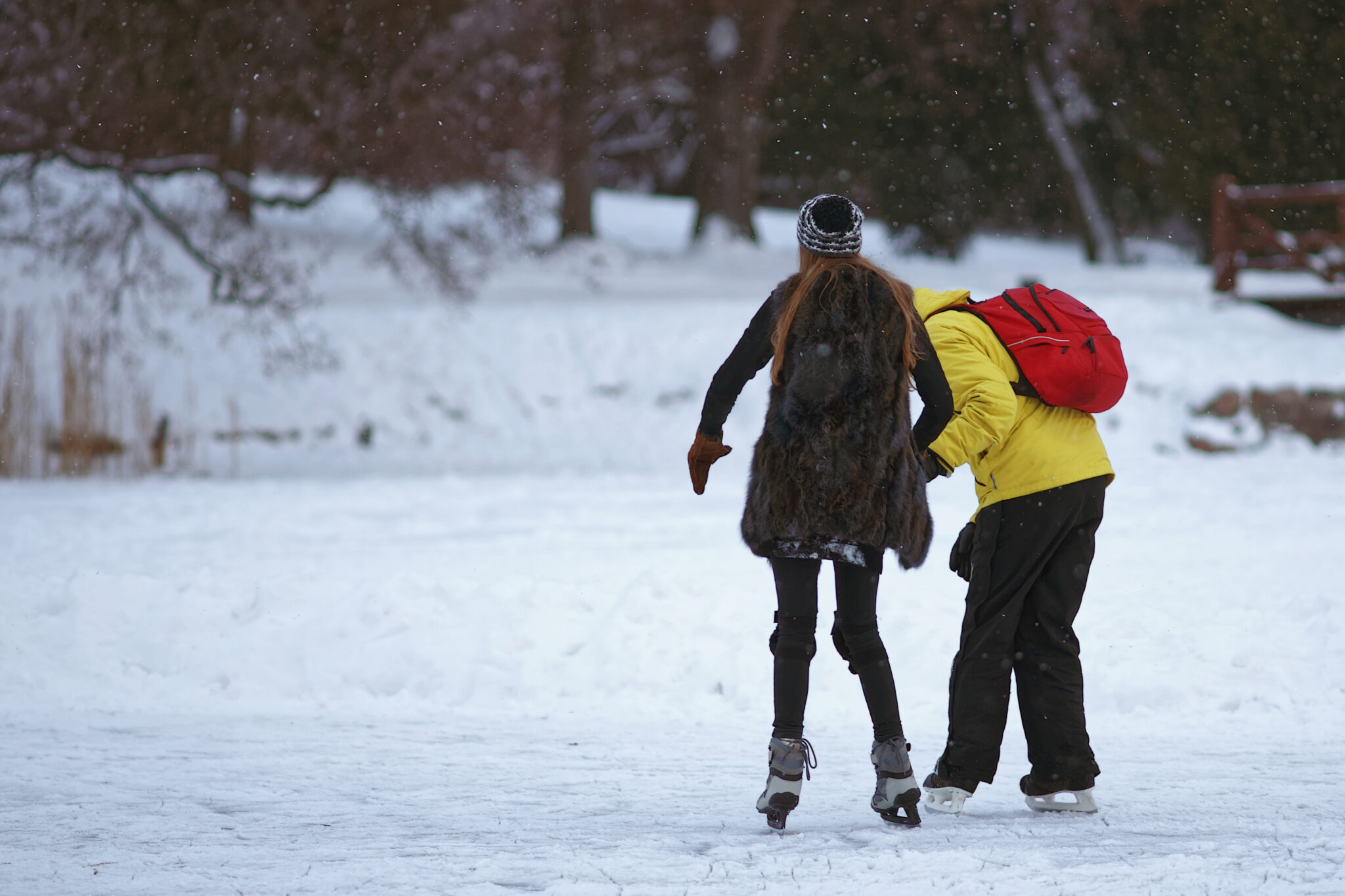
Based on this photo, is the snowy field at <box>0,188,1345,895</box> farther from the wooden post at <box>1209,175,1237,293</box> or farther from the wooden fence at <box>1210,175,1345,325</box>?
the wooden post at <box>1209,175,1237,293</box>

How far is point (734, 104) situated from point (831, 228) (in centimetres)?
1843

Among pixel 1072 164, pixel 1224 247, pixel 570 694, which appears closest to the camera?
pixel 570 694

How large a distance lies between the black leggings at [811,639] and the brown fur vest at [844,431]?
0.33ft

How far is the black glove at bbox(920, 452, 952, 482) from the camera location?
3.86 m

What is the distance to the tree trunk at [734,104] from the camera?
20.7 metres

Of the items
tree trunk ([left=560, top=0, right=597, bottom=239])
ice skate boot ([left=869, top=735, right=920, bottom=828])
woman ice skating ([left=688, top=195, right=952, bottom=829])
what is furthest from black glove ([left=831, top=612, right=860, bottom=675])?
tree trunk ([left=560, top=0, right=597, bottom=239])

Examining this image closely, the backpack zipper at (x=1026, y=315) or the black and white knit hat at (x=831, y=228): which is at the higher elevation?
the black and white knit hat at (x=831, y=228)

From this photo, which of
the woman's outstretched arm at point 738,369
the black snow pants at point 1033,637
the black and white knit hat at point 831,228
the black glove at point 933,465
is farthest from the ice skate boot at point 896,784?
the black and white knit hat at point 831,228

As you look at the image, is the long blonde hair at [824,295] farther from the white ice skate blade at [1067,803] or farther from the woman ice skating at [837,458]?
the white ice skate blade at [1067,803]

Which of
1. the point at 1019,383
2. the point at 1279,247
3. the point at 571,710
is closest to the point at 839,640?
the point at 1019,383

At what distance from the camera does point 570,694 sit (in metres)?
5.97

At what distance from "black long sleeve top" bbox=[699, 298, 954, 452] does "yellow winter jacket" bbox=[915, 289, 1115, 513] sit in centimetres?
5

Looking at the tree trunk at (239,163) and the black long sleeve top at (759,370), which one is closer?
the black long sleeve top at (759,370)

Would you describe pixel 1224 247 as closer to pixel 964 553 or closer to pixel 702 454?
pixel 964 553
